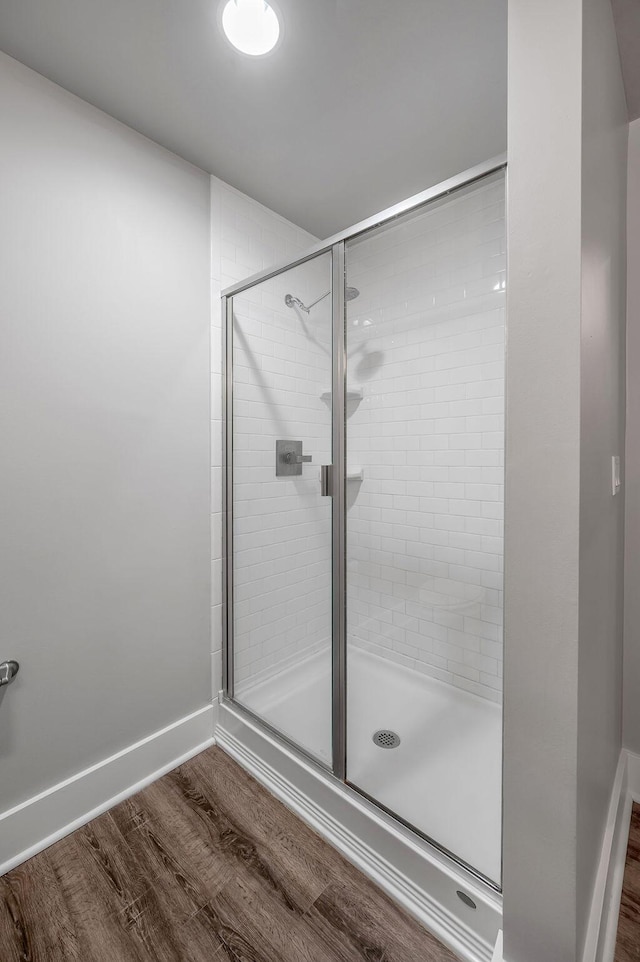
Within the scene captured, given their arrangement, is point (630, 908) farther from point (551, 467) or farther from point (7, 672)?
point (7, 672)

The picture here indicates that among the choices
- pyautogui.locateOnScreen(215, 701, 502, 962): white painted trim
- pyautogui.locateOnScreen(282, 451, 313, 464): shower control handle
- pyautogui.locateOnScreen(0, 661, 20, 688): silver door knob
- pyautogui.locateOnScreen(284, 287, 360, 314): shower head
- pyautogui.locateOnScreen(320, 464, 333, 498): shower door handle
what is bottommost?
pyautogui.locateOnScreen(215, 701, 502, 962): white painted trim

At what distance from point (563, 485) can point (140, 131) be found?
1868 mm

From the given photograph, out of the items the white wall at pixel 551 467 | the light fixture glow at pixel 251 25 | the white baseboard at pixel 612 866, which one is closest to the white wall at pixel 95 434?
the light fixture glow at pixel 251 25

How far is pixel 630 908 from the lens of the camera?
112cm

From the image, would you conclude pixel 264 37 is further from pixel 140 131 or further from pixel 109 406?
pixel 109 406

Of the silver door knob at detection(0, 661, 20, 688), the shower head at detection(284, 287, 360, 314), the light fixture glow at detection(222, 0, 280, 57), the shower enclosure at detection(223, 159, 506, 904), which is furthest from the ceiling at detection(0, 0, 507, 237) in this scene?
the silver door knob at detection(0, 661, 20, 688)

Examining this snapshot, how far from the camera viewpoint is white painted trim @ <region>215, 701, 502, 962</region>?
3.34 ft

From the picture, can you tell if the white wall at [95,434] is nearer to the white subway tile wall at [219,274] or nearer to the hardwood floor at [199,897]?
the white subway tile wall at [219,274]

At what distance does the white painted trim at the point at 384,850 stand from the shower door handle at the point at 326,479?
959 millimetres

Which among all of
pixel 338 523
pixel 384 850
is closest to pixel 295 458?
pixel 338 523

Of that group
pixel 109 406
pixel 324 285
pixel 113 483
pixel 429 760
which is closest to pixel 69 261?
pixel 109 406

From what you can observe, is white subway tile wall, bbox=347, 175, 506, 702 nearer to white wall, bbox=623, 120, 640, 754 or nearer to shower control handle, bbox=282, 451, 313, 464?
shower control handle, bbox=282, 451, 313, 464

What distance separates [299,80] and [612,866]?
2.52m

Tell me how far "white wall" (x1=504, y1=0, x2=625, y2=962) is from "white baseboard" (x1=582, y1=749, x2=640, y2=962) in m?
0.12
